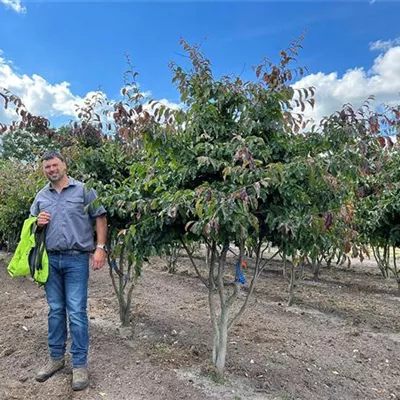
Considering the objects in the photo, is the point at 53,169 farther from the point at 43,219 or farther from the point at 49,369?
the point at 49,369

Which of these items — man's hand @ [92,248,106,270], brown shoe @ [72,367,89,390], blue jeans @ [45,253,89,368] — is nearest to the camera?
brown shoe @ [72,367,89,390]

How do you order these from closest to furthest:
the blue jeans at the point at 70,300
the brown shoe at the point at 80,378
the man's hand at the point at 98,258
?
the brown shoe at the point at 80,378 < the blue jeans at the point at 70,300 < the man's hand at the point at 98,258

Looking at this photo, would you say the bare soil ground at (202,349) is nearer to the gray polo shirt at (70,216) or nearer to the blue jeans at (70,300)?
the blue jeans at (70,300)

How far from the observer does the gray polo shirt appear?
10.3ft

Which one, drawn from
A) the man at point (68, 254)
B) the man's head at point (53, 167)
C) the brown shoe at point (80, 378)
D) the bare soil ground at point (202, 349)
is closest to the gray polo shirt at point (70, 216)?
the man at point (68, 254)

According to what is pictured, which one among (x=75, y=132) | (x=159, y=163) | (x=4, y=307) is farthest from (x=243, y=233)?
(x=4, y=307)

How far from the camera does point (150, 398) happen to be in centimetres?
296

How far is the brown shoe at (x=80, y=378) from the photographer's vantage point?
3020 mm

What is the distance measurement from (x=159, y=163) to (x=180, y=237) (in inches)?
23.5

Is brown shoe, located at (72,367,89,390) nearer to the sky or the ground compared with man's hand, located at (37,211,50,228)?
nearer to the ground

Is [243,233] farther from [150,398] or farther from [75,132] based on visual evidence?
[75,132]

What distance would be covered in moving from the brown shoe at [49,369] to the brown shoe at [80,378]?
9.1 inches

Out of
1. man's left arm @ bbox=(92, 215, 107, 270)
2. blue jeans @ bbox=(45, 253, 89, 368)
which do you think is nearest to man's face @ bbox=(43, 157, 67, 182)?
man's left arm @ bbox=(92, 215, 107, 270)

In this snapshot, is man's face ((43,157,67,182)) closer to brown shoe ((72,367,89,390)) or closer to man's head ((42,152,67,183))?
man's head ((42,152,67,183))
